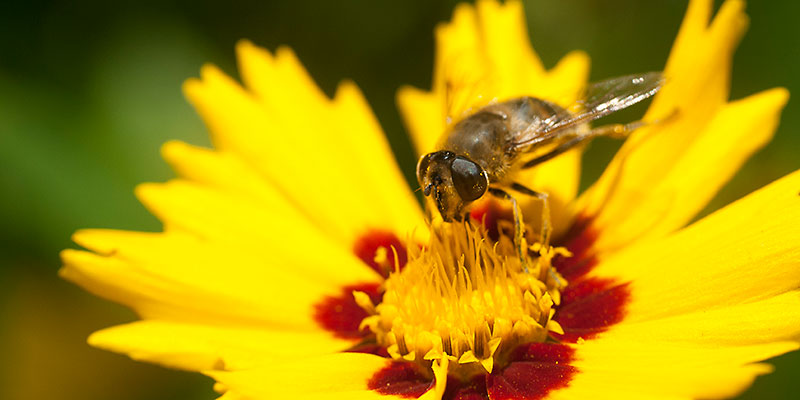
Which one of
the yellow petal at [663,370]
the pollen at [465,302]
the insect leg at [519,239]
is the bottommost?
the yellow petal at [663,370]

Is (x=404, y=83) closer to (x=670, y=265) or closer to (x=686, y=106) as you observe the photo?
(x=686, y=106)

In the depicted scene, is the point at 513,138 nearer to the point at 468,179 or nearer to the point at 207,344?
the point at 468,179

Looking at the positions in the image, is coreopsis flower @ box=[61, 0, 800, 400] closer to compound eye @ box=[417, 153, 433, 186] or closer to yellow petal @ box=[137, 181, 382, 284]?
yellow petal @ box=[137, 181, 382, 284]

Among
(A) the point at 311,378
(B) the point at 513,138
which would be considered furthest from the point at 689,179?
(A) the point at 311,378

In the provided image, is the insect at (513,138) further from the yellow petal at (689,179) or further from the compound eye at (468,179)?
the yellow petal at (689,179)

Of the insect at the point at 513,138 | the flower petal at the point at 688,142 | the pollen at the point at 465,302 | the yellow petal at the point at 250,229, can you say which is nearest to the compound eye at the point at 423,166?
the insect at the point at 513,138

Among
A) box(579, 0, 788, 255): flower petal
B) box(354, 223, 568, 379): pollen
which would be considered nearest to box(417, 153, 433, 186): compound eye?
box(354, 223, 568, 379): pollen
